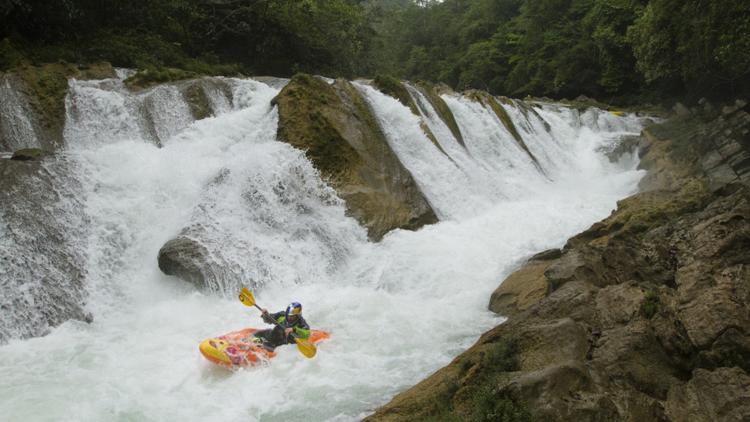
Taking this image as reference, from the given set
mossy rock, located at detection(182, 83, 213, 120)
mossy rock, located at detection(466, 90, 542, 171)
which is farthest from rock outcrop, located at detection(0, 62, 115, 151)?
mossy rock, located at detection(466, 90, 542, 171)

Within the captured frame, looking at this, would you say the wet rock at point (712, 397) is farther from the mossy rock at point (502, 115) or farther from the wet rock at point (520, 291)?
the mossy rock at point (502, 115)

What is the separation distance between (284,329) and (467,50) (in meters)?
39.6

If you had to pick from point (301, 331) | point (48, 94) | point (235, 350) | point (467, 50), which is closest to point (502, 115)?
point (48, 94)

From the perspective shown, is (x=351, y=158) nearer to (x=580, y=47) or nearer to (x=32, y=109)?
(x=32, y=109)

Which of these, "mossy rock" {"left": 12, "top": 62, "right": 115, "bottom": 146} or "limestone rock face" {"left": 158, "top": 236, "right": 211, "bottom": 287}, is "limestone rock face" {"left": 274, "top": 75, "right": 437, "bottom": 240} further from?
"mossy rock" {"left": 12, "top": 62, "right": 115, "bottom": 146}

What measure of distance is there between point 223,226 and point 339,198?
2.54 metres

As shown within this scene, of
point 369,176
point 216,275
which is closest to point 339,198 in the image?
point 369,176

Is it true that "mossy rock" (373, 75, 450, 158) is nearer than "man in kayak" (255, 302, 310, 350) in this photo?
No

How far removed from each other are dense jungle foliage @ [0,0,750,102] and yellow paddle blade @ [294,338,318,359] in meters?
11.0

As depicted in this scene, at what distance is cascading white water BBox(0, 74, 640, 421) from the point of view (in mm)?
5918

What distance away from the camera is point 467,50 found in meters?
42.5

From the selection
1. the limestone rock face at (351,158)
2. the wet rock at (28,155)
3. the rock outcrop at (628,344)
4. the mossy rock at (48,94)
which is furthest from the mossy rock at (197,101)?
the rock outcrop at (628,344)

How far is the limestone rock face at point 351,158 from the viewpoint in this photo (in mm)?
10805

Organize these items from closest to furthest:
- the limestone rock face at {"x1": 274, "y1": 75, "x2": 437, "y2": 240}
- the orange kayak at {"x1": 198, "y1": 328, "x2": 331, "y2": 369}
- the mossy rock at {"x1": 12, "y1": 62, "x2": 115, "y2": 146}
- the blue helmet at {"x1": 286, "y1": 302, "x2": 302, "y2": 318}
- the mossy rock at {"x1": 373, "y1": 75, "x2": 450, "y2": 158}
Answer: the orange kayak at {"x1": 198, "y1": 328, "x2": 331, "y2": 369}
the blue helmet at {"x1": 286, "y1": 302, "x2": 302, "y2": 318}
the mossy rock at {"x1": 12, "y1": 62, "x2": 115, "y2": 146}
the limestone rock face at {"x1": 274, "y1": 75, "x2": 437, "y2": 240}
the mossy rock at {"x1": 373, "y1": 75, "x2": 450, "y2": 158}
